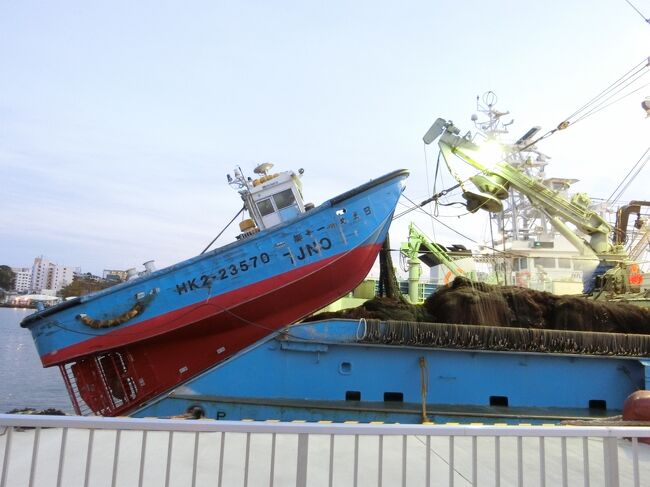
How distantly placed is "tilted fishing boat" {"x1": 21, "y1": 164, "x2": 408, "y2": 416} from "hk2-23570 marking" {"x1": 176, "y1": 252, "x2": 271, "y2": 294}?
0.02m

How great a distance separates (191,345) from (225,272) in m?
1.67

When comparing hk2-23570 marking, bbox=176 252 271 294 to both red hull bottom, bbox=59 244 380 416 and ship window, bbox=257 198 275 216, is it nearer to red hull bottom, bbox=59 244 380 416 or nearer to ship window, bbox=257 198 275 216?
red hull bottom, bbox=59 244 380 416

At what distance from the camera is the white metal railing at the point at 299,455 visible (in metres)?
2.75

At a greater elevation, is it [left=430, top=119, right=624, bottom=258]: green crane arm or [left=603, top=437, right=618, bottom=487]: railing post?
[left=430, top=119, right=624, bottom=258]: green crane arm

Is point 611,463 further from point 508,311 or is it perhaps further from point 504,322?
point 508,311

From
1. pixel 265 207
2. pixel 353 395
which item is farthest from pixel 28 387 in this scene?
pixel 353 395

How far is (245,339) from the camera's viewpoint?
963 centimetres

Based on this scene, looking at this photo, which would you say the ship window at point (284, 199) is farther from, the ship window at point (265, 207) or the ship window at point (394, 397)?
the ship window at point (394, 397)

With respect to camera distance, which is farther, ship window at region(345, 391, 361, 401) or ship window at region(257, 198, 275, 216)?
ship window at region(257, 198, 275, 216)

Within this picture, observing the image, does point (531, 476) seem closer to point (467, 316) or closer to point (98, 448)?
point (98, 448)

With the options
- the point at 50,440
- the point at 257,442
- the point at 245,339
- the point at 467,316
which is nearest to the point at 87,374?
the point at 245,339

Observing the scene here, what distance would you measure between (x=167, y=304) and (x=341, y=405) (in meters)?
3.83

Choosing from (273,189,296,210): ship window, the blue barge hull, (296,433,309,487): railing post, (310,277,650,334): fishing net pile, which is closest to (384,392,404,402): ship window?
the blue barge hull

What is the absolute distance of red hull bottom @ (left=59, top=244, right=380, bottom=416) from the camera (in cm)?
912
